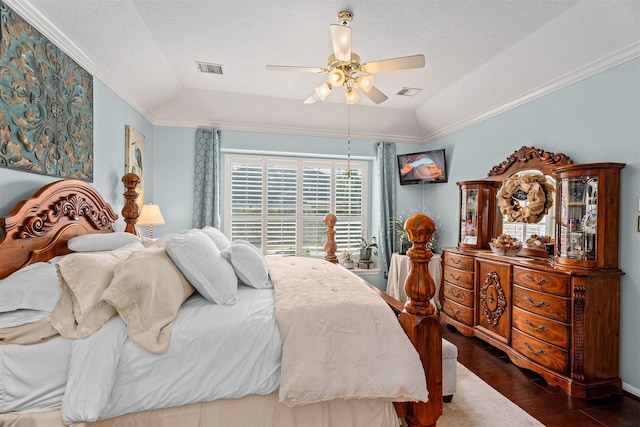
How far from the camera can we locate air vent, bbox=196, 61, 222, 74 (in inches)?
134

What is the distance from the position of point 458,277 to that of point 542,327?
111 cm

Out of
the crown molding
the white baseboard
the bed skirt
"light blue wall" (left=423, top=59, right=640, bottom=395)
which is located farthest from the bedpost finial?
the crown molding

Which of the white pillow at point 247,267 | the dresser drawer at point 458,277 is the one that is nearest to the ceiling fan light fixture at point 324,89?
the white pillow at point 247,267

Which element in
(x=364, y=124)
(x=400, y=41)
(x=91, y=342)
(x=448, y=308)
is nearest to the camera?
(x=91, y=342)

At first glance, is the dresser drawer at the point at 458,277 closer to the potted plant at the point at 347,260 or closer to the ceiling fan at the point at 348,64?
the potted plant at the point at 347,260

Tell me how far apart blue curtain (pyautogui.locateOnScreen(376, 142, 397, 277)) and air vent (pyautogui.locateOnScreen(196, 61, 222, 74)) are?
2719 mm

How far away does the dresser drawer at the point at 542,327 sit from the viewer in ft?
8.17

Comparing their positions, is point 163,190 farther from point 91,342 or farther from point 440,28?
point 440,28

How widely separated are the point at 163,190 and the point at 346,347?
392cm

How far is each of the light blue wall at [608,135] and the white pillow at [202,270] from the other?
10.1 feet

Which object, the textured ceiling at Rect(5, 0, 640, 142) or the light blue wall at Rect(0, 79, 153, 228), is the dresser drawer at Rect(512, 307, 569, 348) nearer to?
the textured ceiling at Rect(5, 0, 640, 142)

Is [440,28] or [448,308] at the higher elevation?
[440,28]

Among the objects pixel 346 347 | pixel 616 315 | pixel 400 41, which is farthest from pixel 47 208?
pixel 616 315

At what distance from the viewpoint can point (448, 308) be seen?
390 centimetres
